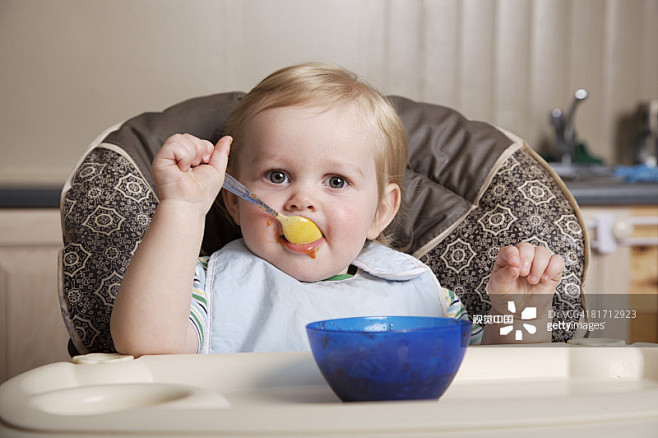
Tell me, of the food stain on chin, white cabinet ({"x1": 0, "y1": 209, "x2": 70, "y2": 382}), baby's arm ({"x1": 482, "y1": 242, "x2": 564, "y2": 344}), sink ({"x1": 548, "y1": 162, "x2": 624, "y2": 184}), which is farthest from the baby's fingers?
sink ({"x1": 548, "y1": 162, "x2": 624, "y2": 184})

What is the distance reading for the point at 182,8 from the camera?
7.97ft

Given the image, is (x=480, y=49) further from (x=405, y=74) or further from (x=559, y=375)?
(x=559, y=375)

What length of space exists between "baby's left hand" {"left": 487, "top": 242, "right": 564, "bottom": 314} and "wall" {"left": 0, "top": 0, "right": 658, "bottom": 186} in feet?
5.39

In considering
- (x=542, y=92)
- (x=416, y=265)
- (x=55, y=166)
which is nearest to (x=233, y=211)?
(x=416, y=265)

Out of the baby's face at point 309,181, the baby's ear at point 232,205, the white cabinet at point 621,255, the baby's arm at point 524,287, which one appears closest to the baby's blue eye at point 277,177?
the baby's face at point 309,181

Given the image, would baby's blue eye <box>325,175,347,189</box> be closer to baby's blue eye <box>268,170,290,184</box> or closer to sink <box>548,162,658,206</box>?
baby's blue eye <box>268,170,290,184</box>

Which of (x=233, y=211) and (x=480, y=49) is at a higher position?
(x=480, y=49)

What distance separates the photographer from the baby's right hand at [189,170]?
0.86 metres

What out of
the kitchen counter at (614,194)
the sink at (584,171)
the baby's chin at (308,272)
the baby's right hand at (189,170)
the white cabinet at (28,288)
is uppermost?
the baby's right hand at (189,170)

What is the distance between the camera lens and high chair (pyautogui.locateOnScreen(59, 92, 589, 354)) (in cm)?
108

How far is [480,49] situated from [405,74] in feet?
0.97

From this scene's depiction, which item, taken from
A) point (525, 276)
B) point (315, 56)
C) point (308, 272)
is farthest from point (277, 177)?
point (315, 56)

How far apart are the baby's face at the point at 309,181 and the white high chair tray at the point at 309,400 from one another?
317mm

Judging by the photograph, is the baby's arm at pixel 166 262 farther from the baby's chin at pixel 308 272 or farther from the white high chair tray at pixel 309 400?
the baby's chin at pixel 308 272
